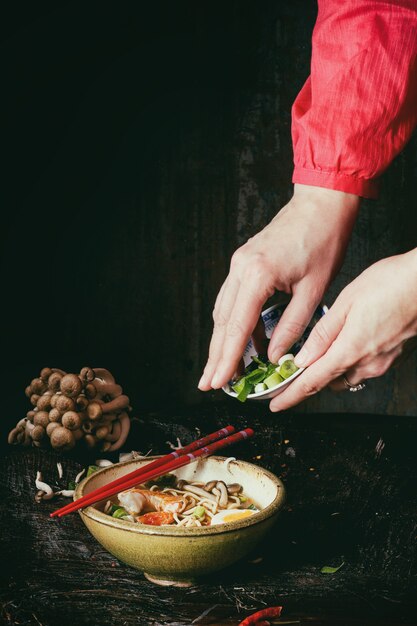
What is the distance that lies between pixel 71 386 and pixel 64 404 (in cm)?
6

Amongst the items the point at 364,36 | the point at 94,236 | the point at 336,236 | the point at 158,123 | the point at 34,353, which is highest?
the point at 364,36

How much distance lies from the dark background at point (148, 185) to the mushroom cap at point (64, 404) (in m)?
0.92

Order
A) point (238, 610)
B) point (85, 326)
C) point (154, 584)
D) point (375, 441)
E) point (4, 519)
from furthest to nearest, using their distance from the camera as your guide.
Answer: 1. point (85, 326)
2. point (375, 441)
3. point (4, 519)
4. point (154, 584)
5. point (238, 610)

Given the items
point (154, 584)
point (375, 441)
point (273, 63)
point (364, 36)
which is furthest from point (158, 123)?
point (154, 584)

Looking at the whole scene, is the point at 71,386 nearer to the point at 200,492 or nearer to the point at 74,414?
the point at 74,414

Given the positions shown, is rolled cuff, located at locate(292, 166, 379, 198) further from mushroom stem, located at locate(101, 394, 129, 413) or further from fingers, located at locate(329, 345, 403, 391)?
mushroom stem, located at locate(101, 394, 129, 413)

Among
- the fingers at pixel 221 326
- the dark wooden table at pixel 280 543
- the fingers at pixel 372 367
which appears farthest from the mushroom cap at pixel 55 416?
the fingers at pixel 372 367

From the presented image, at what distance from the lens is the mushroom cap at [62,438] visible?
1.95m

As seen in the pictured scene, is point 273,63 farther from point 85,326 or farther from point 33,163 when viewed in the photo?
point 85,326

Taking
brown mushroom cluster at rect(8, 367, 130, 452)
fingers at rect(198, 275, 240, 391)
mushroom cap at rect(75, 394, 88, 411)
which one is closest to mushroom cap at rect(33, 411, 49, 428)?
brown mushroom cluster at rect(8, 367, 130, 452)

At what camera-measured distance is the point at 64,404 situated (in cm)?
199

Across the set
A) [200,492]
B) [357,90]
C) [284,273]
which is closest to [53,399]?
[200,492]

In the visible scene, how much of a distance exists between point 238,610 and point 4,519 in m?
0.70

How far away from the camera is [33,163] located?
2949 millimetres
